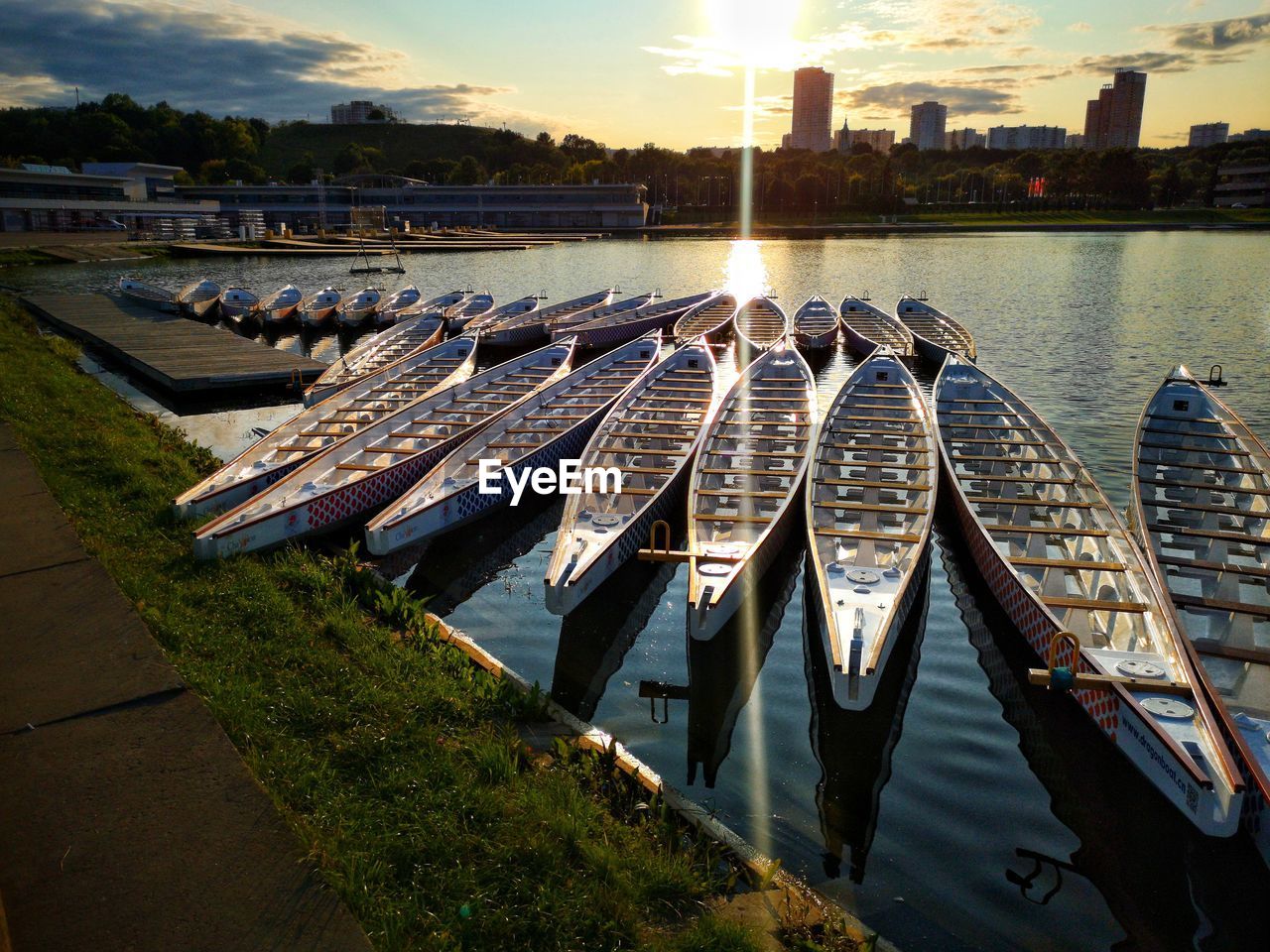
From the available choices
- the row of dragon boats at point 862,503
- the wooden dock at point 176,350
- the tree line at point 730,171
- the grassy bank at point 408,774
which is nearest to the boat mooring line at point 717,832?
the grassy bank at point 408,774

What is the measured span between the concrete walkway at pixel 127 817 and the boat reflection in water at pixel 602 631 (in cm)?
528

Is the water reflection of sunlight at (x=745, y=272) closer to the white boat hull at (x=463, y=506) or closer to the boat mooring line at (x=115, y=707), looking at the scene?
the white boat hull at (x=463, y=506)

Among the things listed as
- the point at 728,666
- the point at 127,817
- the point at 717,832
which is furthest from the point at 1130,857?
the point at 127,817

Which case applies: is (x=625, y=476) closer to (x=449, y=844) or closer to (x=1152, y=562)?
(x=1152, y=562)

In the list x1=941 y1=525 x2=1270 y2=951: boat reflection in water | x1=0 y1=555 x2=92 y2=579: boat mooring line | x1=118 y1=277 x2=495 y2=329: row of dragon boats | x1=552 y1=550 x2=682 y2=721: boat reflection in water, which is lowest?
x1=941 y1=525 x2=1270 y2=951: boat reflection in water

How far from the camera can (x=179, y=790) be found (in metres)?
7.24

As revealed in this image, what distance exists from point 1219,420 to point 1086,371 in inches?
603

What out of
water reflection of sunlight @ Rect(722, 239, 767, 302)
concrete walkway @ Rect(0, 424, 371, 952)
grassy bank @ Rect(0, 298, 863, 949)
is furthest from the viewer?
water reflection of sunlight @ Rect(722, 239, 767, 302)

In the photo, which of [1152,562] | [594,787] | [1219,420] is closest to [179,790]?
[594,787]

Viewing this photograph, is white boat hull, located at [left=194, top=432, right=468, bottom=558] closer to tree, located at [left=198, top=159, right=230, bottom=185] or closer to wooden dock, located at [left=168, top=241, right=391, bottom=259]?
wooden dock, located at [left=168, top=241, right=391, bottom=259]

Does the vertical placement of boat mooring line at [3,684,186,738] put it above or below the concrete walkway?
above

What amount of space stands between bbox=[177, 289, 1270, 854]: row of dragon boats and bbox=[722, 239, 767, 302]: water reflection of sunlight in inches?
1103

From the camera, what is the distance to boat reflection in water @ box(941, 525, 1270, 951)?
827 cm

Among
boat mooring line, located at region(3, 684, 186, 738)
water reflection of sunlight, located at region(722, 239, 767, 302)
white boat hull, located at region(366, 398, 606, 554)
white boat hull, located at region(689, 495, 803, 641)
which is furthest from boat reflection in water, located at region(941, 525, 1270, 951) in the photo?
water reflection of sunlight, located at region(722, 239, 767, 302)
